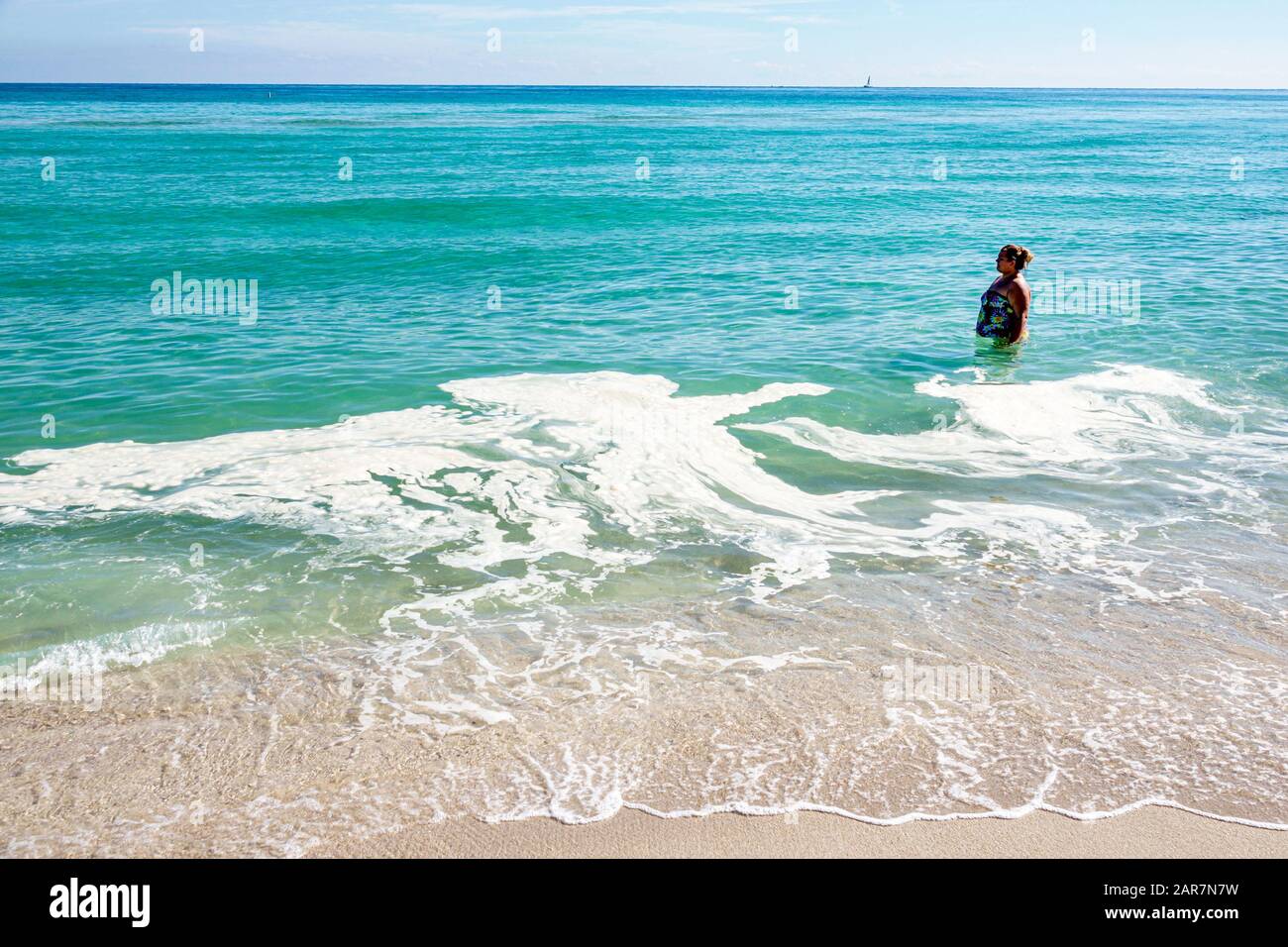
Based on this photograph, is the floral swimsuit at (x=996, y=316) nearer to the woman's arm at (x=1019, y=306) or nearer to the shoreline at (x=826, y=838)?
the woman's arm at (x=1019, y=306)

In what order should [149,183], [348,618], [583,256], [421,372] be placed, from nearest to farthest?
[348,618]
[421,372]
[583,256]
[149,183]

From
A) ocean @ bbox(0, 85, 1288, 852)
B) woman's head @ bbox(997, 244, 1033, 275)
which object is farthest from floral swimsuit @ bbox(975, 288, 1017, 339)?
woman's head @ bbox(997, 244, 1033, 275)

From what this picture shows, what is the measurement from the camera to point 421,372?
12383 mm

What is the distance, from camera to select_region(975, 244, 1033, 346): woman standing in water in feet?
42.4

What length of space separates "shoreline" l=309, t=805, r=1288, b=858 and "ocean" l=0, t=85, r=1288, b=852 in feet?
0.37

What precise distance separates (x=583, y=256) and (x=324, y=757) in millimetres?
16557

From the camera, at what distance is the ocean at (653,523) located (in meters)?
4.84

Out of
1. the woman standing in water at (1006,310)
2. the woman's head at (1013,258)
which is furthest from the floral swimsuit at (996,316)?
the woman's head at (1013,258)

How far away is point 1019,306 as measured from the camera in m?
13.1

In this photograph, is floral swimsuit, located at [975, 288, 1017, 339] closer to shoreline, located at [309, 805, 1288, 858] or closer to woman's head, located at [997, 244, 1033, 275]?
woman's head, located at [997, 244, 1033, 275]

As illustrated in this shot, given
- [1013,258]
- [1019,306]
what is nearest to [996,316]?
[1019,306]

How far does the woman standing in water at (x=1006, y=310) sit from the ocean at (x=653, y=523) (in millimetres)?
286
